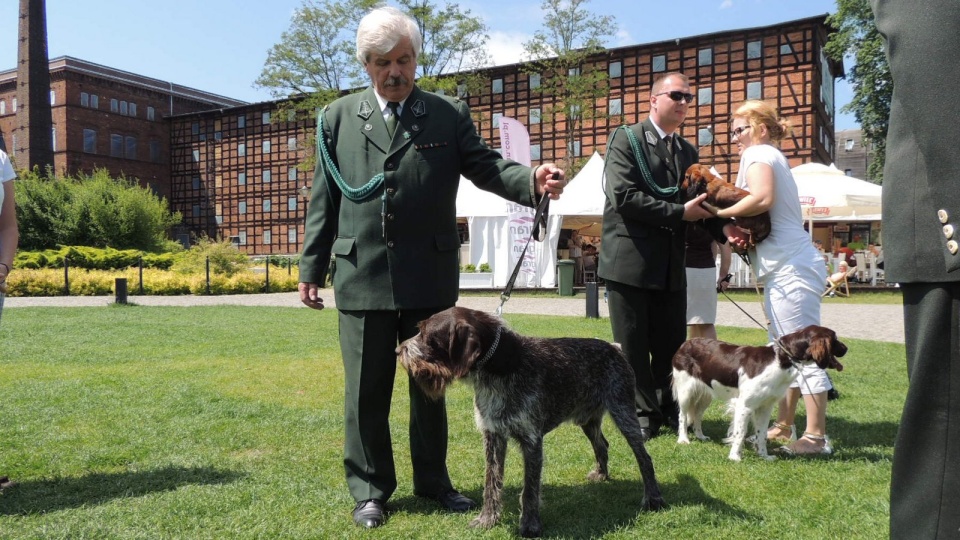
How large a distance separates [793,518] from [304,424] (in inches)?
155

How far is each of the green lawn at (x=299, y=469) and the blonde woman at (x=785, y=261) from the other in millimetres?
440

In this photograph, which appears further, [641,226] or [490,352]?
[641,226]

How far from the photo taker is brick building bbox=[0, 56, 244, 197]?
207 feet

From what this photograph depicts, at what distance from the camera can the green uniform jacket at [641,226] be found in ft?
16.5

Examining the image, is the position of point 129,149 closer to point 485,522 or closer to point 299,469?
point 299,469

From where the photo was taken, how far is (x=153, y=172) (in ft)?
224

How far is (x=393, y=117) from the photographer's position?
3791 mm

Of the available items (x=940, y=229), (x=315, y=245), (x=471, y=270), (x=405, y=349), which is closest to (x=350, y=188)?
(x=315, y=245)

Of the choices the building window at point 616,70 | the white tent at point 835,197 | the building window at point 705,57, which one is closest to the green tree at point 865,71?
the building window at point 705,57

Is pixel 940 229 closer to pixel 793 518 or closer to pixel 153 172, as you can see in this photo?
pixel 793 518

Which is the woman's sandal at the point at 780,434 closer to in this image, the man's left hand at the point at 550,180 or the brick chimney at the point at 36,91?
the man's left hand at the point at 550,180

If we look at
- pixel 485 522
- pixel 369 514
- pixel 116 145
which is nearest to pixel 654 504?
pixel 485 522

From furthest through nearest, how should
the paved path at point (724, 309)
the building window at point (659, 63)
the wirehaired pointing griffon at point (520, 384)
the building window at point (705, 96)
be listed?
the building window at point (659, 63), the building window at point (705, 96), the paved path at point (724, 309), the wirehaired pointing griffon at point (520, 384)

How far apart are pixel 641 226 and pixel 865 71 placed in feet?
130
